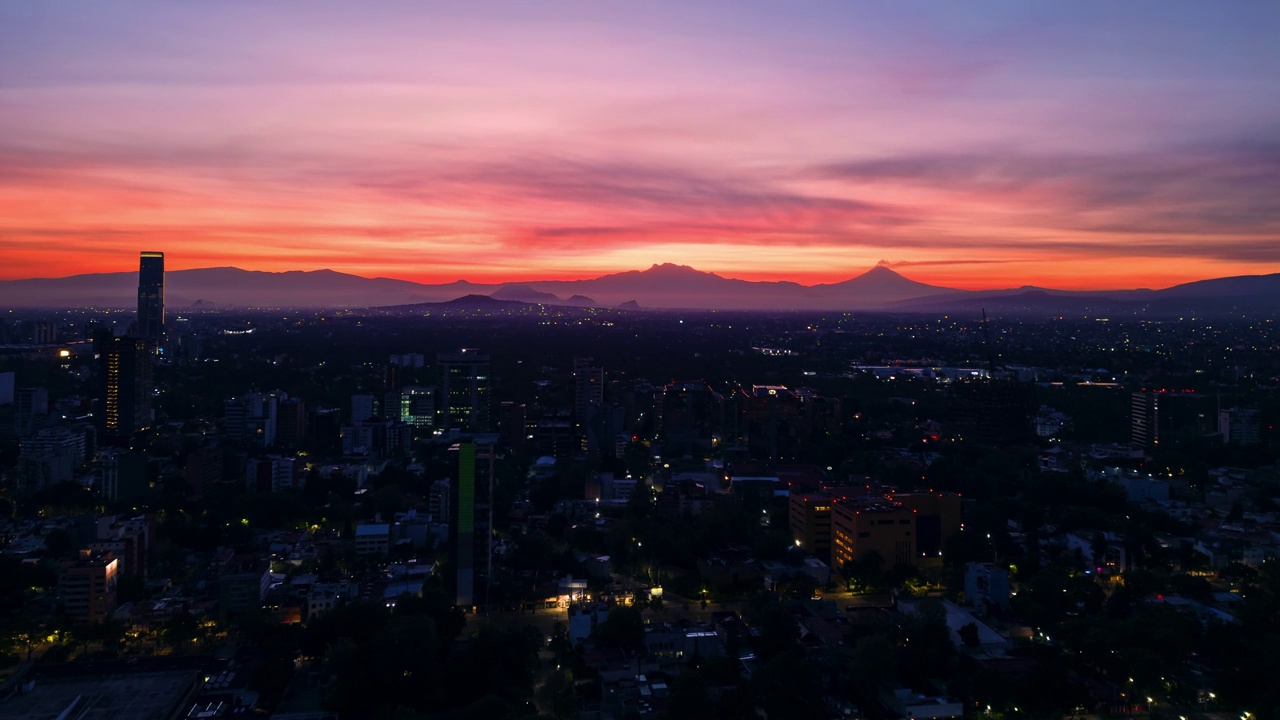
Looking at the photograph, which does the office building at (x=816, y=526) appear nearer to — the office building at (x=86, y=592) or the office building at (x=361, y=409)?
the office building at (x=86, y=592)

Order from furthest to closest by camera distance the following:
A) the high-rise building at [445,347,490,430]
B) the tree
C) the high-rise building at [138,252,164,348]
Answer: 1. the high-rise building at [138,252,164,348]
2. the high-rise building at [445,347,490,430]
3. the tree

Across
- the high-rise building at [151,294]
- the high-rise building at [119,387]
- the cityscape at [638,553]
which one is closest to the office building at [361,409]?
the cityscape at [638,553]

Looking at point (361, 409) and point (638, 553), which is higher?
point (361, 409)

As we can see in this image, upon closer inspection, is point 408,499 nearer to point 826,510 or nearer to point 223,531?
→ point 223,531

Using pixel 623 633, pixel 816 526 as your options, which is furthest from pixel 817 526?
pixel 623 633

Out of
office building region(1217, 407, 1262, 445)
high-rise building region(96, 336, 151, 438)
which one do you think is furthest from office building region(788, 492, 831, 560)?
high-rise building region(96, 336, 151, 438)

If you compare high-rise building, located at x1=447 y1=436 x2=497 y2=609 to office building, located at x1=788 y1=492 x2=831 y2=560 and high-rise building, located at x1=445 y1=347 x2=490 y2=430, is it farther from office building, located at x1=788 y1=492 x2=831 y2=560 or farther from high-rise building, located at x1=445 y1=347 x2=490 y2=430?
high-rise building, located at x1=445 y1=347 x2=490 y2=430

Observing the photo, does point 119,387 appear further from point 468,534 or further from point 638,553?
point 638,553
